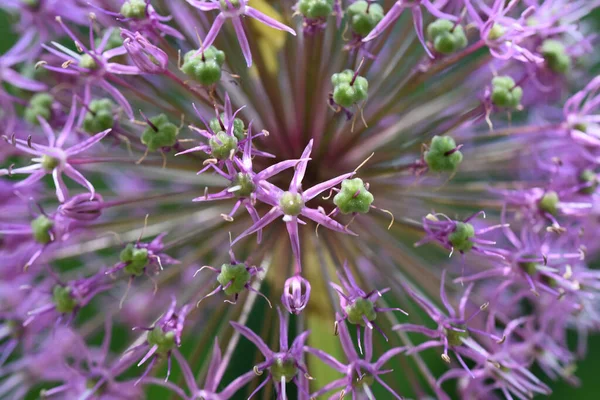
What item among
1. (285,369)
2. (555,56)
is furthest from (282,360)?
(555,56)

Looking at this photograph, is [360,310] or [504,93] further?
[504,93]

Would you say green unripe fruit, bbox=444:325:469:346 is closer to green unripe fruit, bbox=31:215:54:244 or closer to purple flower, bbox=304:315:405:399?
purple flower, bbox=304:315:405:399

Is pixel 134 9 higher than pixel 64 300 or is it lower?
higher

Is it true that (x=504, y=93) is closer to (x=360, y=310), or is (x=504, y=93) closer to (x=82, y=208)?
(x=360, y=310)

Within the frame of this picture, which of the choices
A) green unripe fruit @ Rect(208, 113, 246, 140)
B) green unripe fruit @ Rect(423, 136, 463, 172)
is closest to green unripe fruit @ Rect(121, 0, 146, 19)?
green unripe fruit @ Rect(208, 113, 246, 140)

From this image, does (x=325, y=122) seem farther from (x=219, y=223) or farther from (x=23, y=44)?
(x=23, y=44)

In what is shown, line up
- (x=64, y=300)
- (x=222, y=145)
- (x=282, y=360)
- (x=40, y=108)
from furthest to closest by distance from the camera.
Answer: (x=40, y=108), (x=64, y=300), (x=282, y=360), (x=222, y=145)

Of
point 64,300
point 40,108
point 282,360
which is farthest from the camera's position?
point 40,108

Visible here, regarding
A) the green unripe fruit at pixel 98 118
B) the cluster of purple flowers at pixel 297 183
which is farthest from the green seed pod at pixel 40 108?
the green unripe fruit at pixel 98 118
